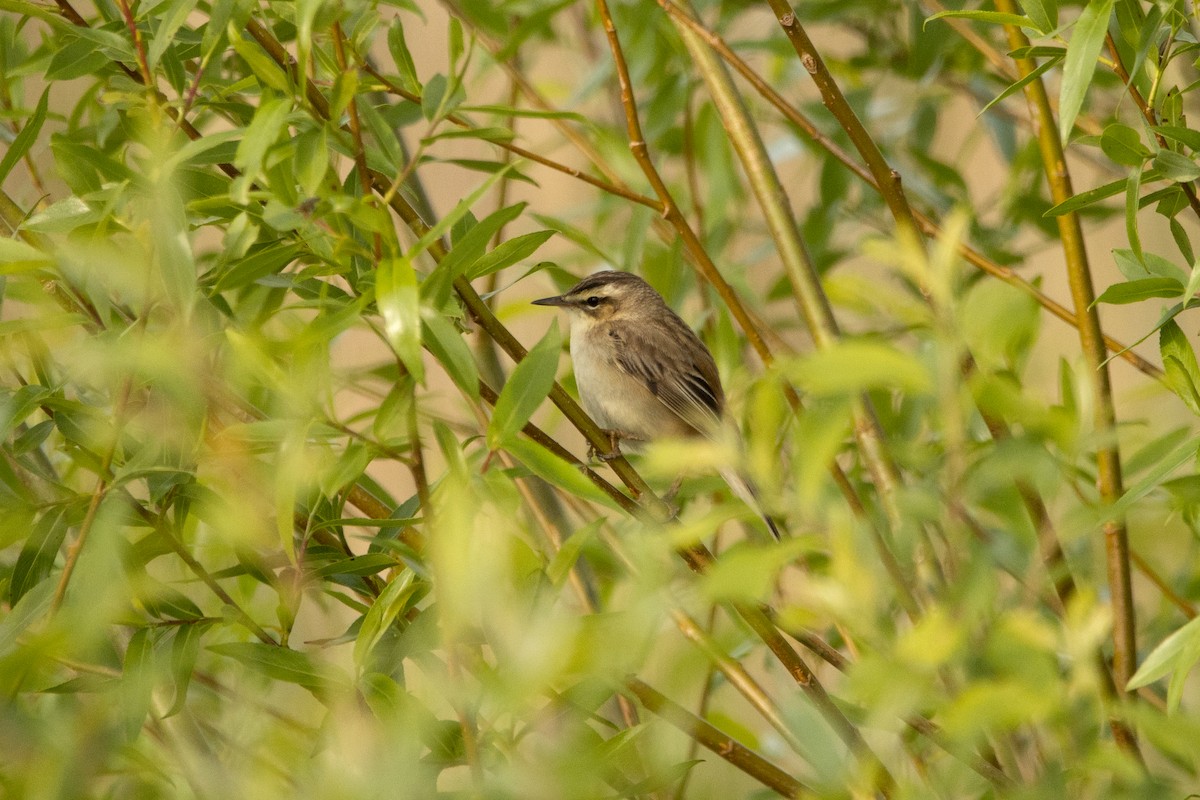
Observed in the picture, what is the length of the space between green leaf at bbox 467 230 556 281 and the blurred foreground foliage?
0.04ft

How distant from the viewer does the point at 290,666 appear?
5.86ft

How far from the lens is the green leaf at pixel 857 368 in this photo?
3.56 ft

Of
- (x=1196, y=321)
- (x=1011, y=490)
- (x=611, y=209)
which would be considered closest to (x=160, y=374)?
(x=1011, y=490)

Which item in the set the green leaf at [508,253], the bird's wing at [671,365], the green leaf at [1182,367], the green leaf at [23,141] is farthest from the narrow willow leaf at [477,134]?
the bird's wing at [671,365]

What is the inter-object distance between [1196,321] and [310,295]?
15.3ft

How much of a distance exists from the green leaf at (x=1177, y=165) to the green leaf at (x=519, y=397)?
975 mm

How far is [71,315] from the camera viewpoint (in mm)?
1882

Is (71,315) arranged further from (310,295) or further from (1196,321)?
(1196,321)

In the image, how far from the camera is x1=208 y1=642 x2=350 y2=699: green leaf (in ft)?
5.82

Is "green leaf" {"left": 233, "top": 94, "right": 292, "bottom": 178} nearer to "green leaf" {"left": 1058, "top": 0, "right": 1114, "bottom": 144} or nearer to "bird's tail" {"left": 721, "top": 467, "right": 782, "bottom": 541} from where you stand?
"green leaf" {"left": 1058, "top": 0, "right": 1114, "bottom": 144}

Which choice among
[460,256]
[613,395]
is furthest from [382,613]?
[613,395]

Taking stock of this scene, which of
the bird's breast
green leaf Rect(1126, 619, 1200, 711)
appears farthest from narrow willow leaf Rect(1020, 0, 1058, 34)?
the bird's breast

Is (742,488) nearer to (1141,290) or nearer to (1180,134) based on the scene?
(1141,290)

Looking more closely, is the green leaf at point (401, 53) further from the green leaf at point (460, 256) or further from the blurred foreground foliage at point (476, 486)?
the green leaf at point (460, 256)
